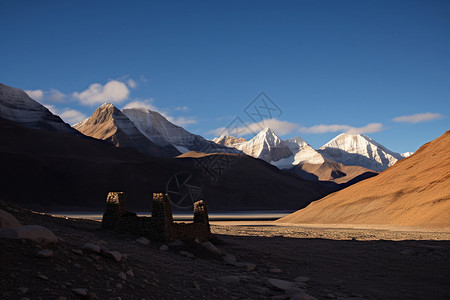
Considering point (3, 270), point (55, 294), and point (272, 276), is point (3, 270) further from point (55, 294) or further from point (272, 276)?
point (272, 276)

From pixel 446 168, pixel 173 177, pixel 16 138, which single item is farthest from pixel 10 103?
pixel 446 168

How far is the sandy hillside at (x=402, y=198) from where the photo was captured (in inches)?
1284

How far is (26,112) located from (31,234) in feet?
395

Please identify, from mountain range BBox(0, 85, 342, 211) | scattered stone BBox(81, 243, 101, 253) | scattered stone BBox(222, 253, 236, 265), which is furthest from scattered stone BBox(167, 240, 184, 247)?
mountain range BBox(0, 85, 342, 211)

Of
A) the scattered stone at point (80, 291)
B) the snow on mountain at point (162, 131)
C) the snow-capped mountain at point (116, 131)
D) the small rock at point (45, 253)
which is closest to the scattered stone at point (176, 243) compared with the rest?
the small rock at point (45, 253)

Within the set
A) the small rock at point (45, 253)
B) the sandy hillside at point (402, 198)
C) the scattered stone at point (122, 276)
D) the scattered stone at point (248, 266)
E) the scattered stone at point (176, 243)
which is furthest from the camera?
the sandy hillside at point (402, 198)

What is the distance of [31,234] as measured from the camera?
7699 millimetres

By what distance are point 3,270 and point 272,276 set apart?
6.37 m

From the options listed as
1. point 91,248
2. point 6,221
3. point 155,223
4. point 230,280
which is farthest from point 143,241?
point 6,221

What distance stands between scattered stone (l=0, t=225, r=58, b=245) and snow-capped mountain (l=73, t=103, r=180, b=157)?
12963cm

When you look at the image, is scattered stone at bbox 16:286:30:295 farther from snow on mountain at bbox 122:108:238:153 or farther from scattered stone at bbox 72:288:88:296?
snow on mountain at bbox 122:108:238:153

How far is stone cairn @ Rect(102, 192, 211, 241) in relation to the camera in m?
12.7

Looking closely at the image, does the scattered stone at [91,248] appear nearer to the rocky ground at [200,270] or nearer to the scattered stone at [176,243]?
the rocky ground at [200,270]

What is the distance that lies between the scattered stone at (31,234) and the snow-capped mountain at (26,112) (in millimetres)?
113336
